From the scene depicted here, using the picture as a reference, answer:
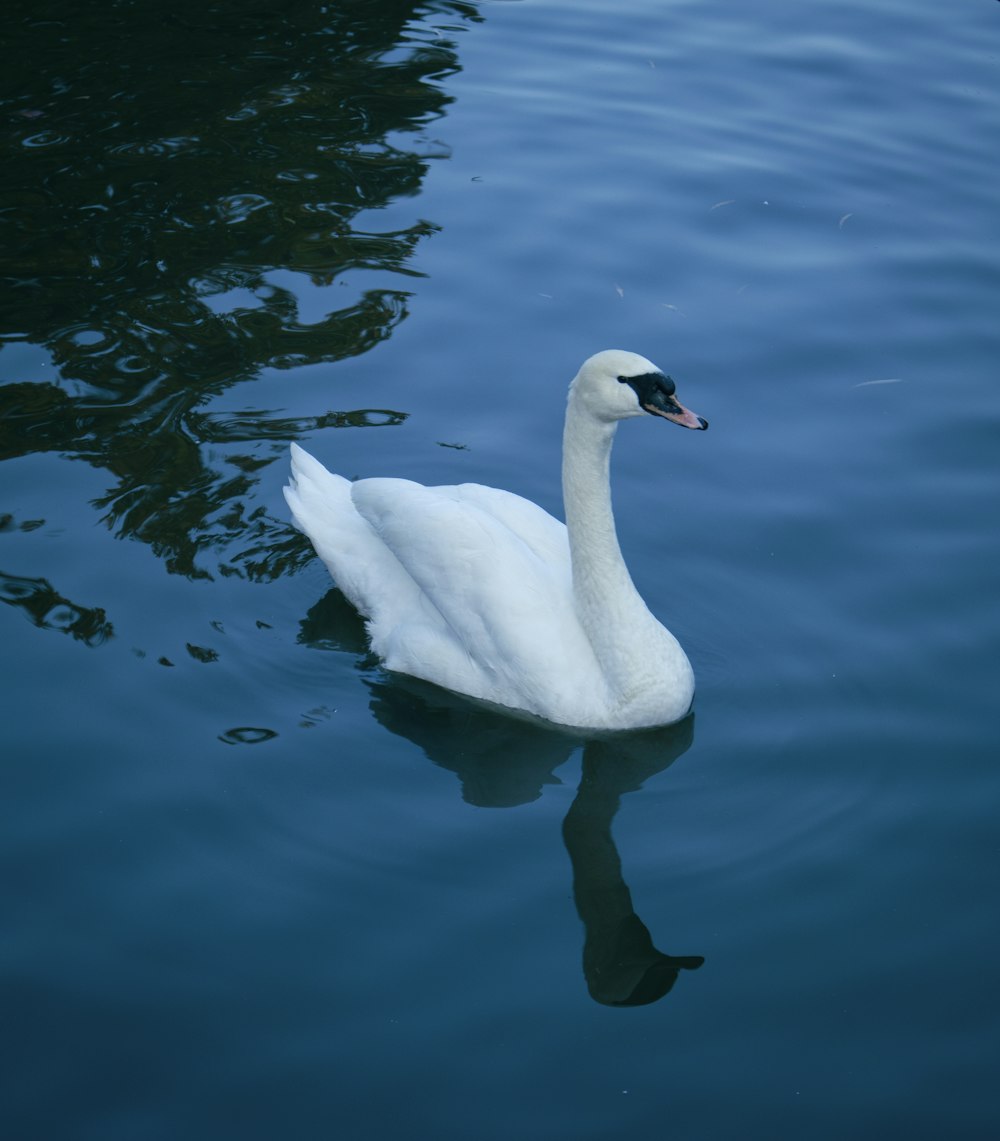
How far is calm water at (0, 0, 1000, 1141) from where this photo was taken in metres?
4.89

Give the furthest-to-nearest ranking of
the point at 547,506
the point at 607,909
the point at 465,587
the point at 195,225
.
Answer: the point at 195,225 < the point at 547,506 < the point at 465,587 < the point at 607,909

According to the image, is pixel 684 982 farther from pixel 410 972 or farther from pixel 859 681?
pixel 859 681

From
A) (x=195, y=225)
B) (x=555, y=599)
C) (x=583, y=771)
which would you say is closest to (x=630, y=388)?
(x=555, y=599)

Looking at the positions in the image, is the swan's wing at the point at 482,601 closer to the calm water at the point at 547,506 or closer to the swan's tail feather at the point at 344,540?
the swan's tail feather at the point at 344,540

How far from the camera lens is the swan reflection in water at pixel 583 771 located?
523 centimetres

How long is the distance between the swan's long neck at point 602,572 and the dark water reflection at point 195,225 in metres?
1.83

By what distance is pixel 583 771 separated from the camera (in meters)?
6.17

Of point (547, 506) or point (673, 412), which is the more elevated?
point (673, 412)

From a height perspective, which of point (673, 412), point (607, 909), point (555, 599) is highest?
point (673, 412)

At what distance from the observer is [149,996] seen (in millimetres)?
5039

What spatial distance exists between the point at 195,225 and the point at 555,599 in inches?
203

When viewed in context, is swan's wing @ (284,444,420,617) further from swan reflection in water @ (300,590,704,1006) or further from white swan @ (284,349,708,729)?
swan reflection in water @ (300,590,704,1006)

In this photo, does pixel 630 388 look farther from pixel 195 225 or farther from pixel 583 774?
pixel 195 225

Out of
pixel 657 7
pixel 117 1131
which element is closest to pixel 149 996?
pixel 117 1131
